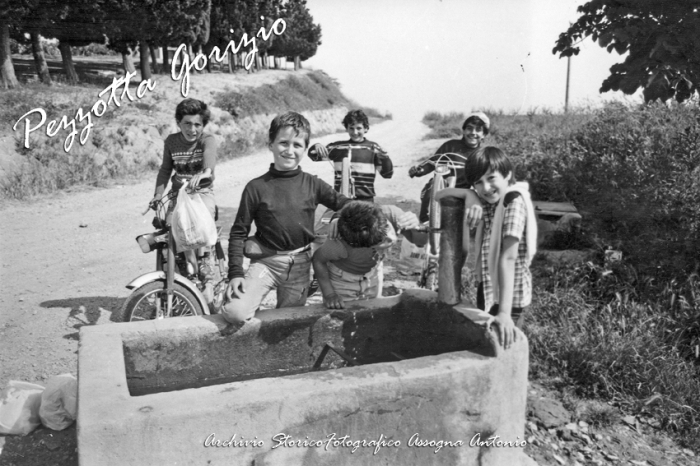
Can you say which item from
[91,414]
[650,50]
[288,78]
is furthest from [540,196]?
[288,78]

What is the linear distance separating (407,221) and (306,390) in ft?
3.96

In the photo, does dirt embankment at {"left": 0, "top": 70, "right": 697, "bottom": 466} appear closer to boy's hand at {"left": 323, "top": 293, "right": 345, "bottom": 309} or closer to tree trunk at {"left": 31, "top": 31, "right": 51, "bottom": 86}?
boy's hand at {"left": 323, "top": 293, "right": 345, "bottom": 309}

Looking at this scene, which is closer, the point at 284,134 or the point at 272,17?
the point at 284,134

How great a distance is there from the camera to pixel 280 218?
10.4 ft

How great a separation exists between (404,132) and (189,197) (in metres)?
22.3

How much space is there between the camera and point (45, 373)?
3777 mm

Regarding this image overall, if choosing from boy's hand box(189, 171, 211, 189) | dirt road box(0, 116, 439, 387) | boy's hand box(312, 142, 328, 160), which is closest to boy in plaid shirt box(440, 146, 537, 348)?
boy's hand box(189, 171, 211, 189)

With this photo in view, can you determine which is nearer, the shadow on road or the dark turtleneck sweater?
the dark turtleneck sweater

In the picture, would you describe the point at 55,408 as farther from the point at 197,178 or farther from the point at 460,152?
the point at 460,152

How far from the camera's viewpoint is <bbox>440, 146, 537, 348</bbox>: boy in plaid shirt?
2.69 meters

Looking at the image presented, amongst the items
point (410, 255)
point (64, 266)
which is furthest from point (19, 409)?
point (64, 266)

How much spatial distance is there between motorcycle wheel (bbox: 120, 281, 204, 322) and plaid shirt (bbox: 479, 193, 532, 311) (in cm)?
188

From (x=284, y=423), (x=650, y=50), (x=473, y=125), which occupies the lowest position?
(x=284, y=423)

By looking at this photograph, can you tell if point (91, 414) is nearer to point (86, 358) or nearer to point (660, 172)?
point (86, 358)
